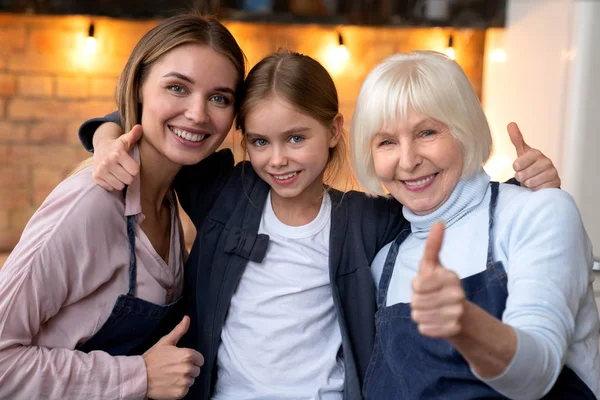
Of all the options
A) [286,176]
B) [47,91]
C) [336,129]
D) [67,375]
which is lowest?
[67,375]

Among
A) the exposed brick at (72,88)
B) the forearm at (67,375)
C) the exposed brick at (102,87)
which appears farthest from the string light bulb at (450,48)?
the forearm at (67,375)

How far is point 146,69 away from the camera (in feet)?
4.80

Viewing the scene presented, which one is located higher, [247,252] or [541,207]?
[541,207]

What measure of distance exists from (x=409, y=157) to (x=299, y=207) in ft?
1.12

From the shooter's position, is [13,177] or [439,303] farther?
[13,177]

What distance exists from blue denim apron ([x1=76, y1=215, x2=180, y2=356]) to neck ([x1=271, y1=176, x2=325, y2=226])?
310mm

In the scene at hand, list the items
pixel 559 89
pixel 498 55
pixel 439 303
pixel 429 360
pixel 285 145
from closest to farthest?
pixel 439 303 < pixel 429 360 < pixel 285 145 < pixel 559 89 < pixel 498 55

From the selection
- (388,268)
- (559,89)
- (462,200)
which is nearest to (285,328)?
(388,268)

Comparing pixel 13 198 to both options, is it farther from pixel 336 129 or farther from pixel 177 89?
pixel 336 129

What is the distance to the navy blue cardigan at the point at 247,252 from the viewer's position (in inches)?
55.9

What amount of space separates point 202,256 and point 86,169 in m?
0.30

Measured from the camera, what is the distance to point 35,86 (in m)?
3.09

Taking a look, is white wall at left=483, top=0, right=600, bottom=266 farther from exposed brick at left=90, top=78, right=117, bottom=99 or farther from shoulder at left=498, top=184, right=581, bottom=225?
exposed brick at left=90, top=78, right=117, bottom=99

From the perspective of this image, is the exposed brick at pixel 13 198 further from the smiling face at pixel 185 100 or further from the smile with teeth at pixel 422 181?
the smile with teeth at pixel 422 181
